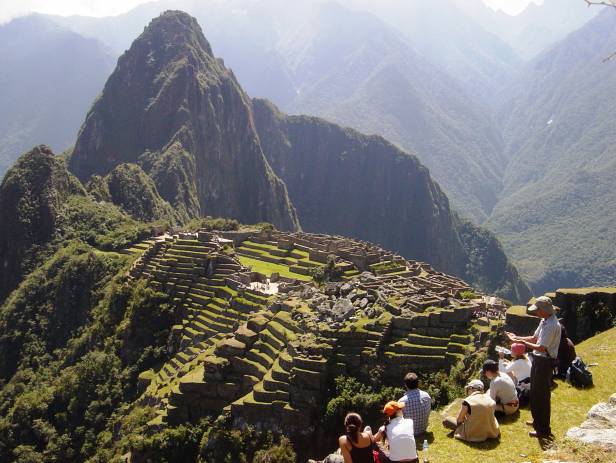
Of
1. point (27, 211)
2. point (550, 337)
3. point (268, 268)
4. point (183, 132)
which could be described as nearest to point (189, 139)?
point (183, 132)

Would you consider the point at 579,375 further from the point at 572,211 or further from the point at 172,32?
the point at 172,32

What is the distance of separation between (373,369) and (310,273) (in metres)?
24.2

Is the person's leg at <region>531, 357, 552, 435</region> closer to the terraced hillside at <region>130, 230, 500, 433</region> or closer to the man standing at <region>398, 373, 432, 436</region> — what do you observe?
the man standing at <region>398, 373, 432, 436</region>

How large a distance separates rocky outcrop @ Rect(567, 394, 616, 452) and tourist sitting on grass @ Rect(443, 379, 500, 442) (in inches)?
65.9

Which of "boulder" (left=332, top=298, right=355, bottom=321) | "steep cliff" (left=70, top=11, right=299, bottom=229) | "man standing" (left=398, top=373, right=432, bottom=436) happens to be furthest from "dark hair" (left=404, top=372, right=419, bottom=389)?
"steep cliff" (left=70, top=11, right=299, bottom=229)

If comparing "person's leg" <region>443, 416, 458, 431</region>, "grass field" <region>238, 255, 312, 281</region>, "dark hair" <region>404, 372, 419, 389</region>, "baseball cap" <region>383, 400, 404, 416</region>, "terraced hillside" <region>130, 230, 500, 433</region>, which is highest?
"grass field" <region>238, 255, 312, 281</region>

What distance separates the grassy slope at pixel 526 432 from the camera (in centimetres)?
1118

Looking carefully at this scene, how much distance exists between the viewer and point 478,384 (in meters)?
12.2

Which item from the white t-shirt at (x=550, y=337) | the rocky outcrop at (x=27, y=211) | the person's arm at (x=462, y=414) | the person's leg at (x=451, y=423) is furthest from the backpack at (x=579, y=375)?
the rocky outcrop at (x=27, y=211)

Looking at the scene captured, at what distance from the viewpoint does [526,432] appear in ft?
39.3

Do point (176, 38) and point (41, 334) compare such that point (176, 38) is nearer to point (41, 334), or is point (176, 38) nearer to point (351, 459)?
point (41, 334)

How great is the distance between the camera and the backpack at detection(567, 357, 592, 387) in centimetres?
1353

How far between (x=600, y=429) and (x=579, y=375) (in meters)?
3.59

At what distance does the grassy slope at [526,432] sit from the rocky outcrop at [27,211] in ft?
278
